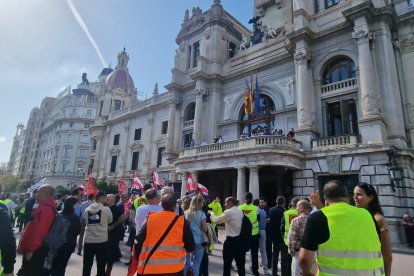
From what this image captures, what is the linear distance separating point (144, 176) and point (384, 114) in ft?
80.8

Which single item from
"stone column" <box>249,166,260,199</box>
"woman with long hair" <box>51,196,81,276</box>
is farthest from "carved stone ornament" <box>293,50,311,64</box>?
"woman with long hair" <box>51,196,81,276</box>

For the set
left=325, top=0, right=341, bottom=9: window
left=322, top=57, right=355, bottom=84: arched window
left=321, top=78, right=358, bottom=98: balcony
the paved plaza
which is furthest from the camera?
left=325, top=0, right=341, bottom=9: window

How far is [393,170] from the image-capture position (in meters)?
14.5

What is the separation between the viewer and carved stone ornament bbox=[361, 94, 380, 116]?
52.5 feet

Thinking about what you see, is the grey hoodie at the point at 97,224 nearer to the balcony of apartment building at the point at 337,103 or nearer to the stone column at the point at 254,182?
the stone column at the point at 254,182

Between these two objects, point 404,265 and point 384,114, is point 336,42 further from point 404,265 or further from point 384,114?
point 404,265

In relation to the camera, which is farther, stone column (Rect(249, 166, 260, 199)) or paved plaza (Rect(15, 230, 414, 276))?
stone column (Rect(249, 166, 260, 199))

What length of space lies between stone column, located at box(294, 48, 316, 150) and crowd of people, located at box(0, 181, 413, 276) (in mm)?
11458

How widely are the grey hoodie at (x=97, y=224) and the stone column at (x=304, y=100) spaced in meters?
15.0

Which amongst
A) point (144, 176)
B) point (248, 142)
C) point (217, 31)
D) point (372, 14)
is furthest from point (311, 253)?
point (144, 176)

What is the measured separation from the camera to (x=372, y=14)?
17.7 meters

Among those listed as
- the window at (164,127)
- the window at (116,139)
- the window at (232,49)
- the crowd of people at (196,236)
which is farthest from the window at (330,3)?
the window at (116,139)

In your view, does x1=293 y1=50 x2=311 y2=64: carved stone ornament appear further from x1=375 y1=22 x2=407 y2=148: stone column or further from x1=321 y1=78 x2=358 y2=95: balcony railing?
x1=375 y1=22 x2=407 y2=148: stone column

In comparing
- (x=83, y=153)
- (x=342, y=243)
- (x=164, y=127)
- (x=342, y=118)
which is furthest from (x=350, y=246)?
(x=83, y=153)
